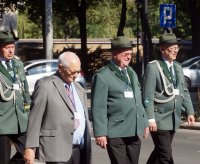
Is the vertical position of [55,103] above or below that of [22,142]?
above

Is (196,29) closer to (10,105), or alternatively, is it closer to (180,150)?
(180,150)

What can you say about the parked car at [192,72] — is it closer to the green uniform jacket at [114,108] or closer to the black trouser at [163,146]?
the black trouser at [163,146]

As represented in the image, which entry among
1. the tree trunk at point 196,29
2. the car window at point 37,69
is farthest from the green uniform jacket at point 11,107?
the tree trunk at point 196,29

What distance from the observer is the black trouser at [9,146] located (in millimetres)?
7102

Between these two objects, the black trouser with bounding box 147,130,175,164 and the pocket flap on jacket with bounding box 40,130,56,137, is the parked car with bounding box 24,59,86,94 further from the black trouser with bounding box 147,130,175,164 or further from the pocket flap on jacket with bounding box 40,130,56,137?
the pocket flap on jacket with bounding box 40,130,56,137

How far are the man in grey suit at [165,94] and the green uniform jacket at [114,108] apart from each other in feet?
2.45

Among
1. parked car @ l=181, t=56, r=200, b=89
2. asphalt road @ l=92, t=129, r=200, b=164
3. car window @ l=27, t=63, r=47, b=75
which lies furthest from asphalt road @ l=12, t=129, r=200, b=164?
parked car @ l=181, t=56, r=200, b=89

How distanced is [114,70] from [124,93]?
0.88ft

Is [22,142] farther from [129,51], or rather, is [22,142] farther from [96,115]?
[129,51]

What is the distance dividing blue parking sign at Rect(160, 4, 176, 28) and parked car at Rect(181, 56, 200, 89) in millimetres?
7255

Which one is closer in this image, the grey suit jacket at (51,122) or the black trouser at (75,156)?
the grey suit jacket at (51,122)

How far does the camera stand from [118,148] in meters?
6.54

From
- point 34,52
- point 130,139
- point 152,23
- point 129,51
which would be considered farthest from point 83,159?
point 152,23

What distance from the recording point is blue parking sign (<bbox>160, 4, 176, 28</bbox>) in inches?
836
